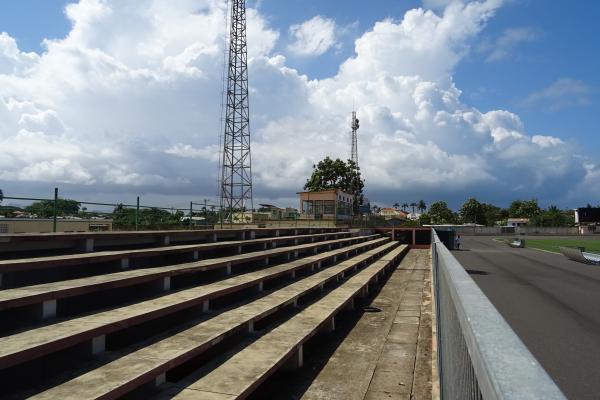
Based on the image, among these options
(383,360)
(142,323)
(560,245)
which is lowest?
(560,245)

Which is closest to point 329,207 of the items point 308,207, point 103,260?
point 308,207

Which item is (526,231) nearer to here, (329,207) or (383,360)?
(329,207)

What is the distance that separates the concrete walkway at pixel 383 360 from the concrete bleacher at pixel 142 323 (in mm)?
508

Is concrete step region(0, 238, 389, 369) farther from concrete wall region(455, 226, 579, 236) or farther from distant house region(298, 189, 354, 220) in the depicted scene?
concrete wall region(455, 226, 579, 236)

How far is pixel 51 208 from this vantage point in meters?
8.65

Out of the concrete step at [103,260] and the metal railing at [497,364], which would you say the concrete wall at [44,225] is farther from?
the metal railing at [497,364]

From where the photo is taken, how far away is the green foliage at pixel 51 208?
8416 millimetres

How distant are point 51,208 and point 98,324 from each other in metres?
5.85

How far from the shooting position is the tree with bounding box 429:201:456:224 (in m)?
126

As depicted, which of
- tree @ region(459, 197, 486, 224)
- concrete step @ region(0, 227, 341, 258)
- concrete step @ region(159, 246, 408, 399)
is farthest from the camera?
tree @ region(459, 197, 486, 224)

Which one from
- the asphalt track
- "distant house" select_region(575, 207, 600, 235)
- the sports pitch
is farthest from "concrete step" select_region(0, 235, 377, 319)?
"distant house" select_region(575, 207, 600, 235)

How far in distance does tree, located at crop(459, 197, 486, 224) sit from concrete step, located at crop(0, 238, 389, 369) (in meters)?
127

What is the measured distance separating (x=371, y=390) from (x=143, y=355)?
2410 mm

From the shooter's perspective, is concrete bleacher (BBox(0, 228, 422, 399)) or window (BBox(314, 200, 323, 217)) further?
window (BBox(314, 200, 323, 217))
